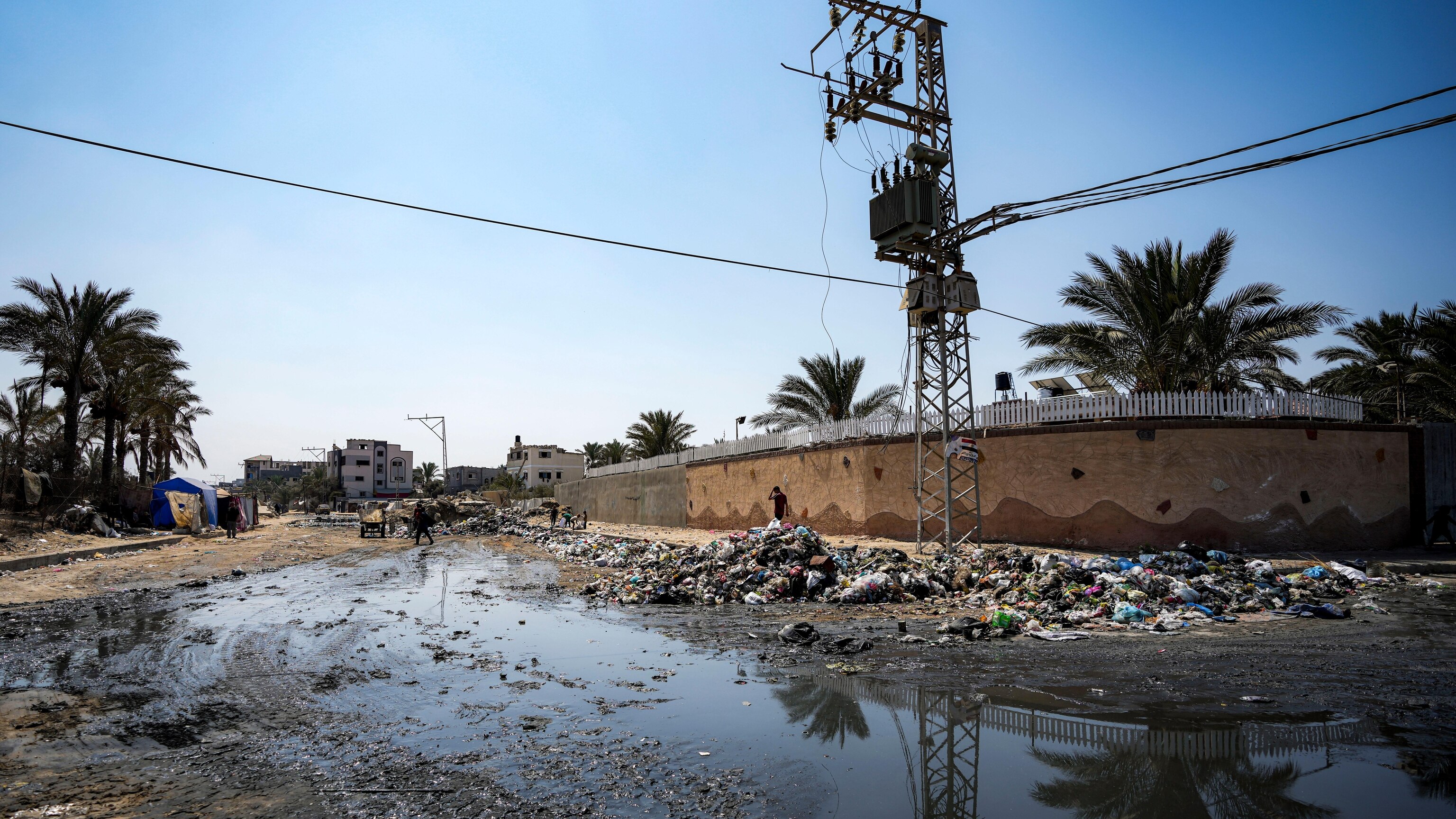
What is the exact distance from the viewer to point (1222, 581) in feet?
34.7

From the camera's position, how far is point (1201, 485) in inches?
579

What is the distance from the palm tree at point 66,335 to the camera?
24.1 metres

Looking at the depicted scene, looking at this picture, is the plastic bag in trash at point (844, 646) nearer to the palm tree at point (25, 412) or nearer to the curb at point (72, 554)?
the curb at point (72, 554)

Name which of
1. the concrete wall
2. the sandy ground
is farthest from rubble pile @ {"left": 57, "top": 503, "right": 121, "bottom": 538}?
the concrete wall

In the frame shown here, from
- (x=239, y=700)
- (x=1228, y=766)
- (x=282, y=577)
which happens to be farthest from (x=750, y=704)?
(x=282, y=577)

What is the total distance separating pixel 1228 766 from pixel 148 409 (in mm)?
38247

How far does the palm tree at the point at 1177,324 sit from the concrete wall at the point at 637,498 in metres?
16.8

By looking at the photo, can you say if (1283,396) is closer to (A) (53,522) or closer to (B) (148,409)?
(A) (53,522)

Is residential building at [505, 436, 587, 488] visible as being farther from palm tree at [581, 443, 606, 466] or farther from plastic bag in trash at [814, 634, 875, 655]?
plastic bag in trash at [814, 634, 875, 655]

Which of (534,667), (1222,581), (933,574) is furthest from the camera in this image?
(933,574)

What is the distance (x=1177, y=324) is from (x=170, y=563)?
25.9 metres

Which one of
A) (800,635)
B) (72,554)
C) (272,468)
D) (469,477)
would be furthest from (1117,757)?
(272,468)

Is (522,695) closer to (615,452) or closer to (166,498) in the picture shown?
(166,498)

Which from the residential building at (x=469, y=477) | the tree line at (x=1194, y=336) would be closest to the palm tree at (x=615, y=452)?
the tree line at (x=1194, y=336)
